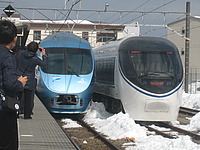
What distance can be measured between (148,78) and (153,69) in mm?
410

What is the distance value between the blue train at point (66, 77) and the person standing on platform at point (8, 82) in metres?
8.77

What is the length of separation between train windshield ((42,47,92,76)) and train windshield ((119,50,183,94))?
4.73 feet

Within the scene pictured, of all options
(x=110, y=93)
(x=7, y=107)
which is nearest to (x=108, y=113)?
(x=110, y=93)

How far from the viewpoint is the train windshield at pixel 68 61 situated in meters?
13.4

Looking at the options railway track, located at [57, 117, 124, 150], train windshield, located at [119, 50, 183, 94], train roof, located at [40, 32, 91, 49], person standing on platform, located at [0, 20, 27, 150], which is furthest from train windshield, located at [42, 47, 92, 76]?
person standing on platform, located at [0, 20, 27, 150]

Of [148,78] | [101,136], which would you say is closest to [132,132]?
[101,136]

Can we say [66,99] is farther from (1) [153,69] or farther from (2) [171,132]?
(2) [171,132]

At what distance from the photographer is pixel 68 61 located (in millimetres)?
13664

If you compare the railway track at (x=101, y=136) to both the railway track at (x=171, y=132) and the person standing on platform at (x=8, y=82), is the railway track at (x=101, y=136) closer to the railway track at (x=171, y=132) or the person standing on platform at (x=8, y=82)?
the railway track at (x=171, y=132)

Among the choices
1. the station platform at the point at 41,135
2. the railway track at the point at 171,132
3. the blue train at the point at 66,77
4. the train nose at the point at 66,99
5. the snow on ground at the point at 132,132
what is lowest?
the railway track at the point at 171,132

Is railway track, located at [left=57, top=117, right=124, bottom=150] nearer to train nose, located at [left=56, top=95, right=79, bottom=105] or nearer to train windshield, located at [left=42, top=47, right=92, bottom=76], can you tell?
train nose, located at [left=56, top=95, right=79, bottom=105]

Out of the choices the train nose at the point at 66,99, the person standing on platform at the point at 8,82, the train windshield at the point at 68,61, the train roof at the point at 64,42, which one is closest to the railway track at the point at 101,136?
the train nose at the point at 66,99

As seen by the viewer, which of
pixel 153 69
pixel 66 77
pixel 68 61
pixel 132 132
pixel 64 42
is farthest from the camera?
pixel 64 42

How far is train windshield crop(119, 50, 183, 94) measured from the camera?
481 inches
